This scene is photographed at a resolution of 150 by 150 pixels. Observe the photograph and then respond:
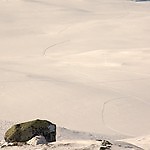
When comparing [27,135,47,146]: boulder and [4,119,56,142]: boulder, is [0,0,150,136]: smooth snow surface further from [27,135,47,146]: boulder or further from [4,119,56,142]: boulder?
[27,135,47,146]: boulder

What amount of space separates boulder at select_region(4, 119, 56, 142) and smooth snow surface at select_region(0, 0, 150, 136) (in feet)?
10.3

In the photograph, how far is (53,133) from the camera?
235 inches

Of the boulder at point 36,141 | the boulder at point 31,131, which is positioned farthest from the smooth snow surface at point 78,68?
the boulder at point 36,141

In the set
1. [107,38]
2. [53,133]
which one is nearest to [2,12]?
[107,38]

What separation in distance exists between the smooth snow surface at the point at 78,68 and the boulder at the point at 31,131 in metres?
3.15

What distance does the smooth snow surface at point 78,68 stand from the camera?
9.82 m

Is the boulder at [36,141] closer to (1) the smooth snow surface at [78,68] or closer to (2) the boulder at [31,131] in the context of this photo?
(2) the boulder at [31,131]

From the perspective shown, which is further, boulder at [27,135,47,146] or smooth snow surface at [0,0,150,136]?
smooth snow surface at [0,0,150,136]

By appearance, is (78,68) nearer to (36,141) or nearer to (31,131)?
(31,131)

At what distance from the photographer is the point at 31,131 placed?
5816mm

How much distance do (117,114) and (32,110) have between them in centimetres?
195

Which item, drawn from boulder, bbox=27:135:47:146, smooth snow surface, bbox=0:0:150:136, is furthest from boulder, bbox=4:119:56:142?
smooth snow surface, bbox=0:0:150:136

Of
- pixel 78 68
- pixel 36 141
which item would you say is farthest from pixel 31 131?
pixel 78 68

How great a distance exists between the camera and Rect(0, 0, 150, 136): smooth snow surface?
982cm
